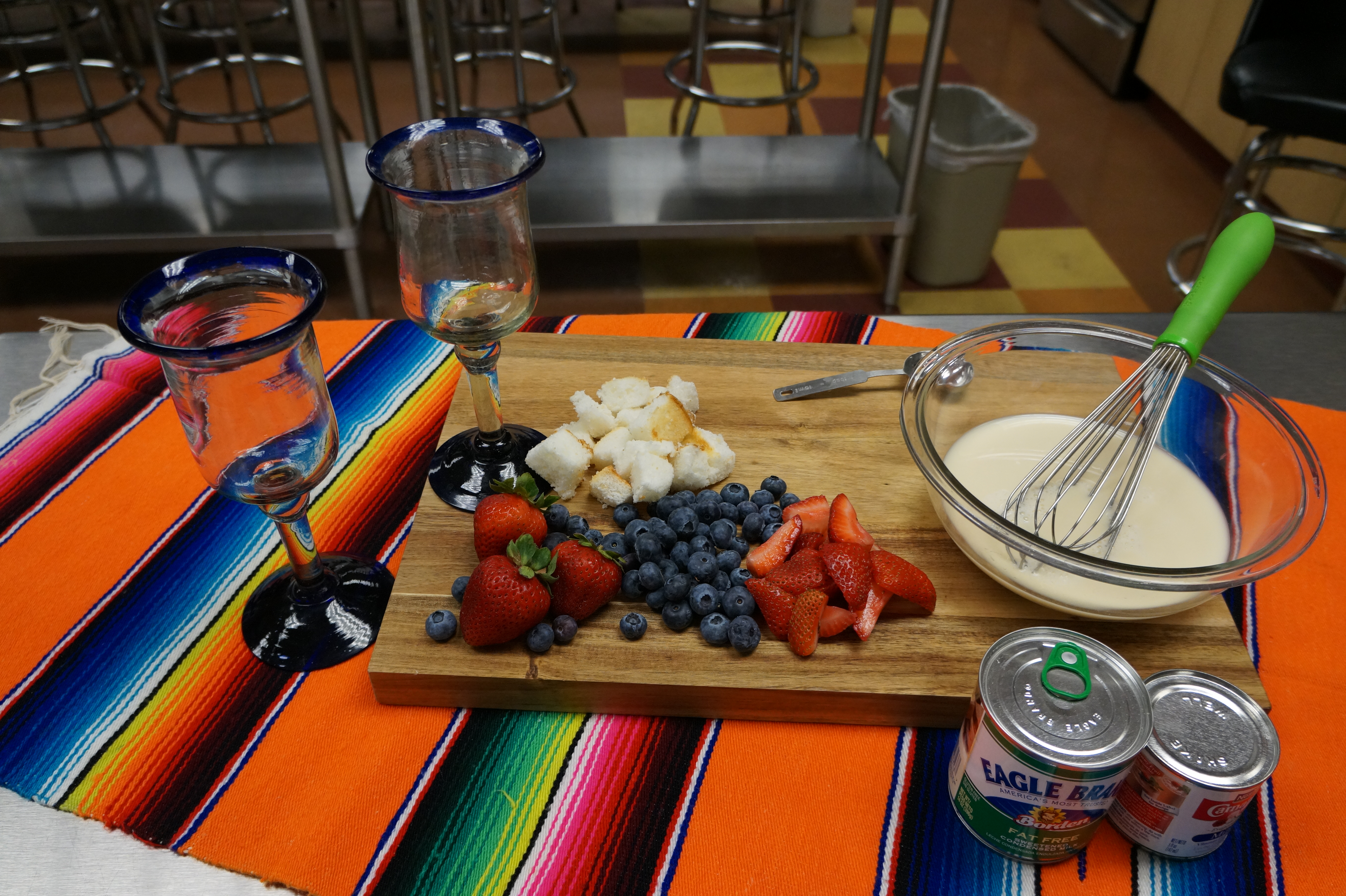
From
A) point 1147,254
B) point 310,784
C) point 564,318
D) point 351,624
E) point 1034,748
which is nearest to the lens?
point 1034,748

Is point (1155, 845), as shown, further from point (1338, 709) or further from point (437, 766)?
point (437, 766)

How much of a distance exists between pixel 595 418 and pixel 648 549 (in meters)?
0.22

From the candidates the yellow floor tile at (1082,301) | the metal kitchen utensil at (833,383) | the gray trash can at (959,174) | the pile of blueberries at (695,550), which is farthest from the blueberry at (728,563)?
the yellow floor tile at (1082,301)

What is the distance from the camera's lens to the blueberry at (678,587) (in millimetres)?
879

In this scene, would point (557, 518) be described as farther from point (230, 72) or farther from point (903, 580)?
point (230, 72)

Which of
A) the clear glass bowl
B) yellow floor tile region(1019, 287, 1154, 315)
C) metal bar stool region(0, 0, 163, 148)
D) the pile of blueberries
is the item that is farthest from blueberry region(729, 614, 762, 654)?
metal bar stool region(0, 0, 163, 148)

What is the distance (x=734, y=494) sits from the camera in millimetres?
994

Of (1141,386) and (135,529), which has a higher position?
(1141,386)

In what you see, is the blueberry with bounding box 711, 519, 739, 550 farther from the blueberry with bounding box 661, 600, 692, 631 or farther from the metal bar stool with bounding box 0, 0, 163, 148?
the metal bar stool with bounding box 0, 0, 163, 148

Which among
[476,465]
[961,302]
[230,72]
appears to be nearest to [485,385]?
[476,465]

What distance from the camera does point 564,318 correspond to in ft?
4.55

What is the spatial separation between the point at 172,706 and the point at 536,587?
37 centimetres

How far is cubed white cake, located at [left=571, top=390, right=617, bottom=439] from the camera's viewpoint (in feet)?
3.52

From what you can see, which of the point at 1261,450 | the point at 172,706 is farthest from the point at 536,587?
the point at 1261,450
